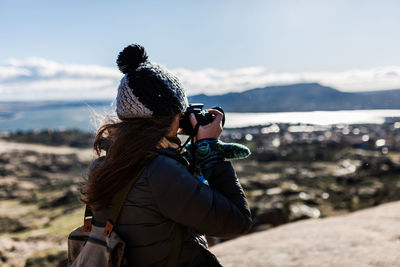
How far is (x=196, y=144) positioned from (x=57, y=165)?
44133 millimetres

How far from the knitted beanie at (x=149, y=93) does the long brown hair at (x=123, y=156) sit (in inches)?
2.3

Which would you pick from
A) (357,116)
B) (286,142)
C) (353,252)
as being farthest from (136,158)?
(286,142)

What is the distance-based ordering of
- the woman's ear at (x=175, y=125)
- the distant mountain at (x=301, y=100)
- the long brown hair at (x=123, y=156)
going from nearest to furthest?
the long brown hair at (x=123, y=156), the woman's ear at (x=175, y=125), the distant mountain at (x=301, y=100)

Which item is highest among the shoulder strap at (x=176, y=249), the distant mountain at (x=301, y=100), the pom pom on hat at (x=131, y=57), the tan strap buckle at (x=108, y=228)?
the pom pom on hat at (x=131, y=57)

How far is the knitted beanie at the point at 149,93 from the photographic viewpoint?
1880mm

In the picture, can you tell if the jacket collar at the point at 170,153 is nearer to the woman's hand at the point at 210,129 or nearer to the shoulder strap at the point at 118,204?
the shoulder strap at the point at 118,204

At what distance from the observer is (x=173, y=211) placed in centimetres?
170

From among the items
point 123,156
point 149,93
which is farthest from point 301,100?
point 123,156

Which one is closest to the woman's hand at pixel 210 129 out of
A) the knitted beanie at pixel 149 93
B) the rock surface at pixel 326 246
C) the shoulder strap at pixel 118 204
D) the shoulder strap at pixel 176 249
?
the knitted beanie at pixel 149 93

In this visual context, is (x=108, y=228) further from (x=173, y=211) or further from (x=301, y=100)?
(x=301, y=100)

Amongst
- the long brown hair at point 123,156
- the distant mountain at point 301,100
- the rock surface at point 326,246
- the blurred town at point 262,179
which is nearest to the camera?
the long brown hair at point 123,156

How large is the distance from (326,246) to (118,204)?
181 inches

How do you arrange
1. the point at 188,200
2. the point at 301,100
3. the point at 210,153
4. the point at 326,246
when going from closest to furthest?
the point at 188,200
the point at 210,153
the point at 326,246
the point at 301,100

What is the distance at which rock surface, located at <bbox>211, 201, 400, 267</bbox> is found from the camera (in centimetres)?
470
